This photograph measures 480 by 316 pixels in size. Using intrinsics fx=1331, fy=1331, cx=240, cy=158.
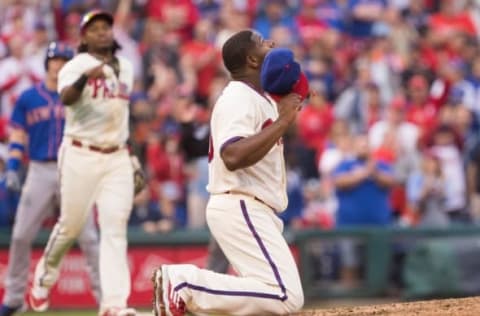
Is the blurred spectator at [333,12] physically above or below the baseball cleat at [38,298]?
above

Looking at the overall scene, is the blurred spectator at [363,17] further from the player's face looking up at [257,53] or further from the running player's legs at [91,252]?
the player's face looking up at [257,53]

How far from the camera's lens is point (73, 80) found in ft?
33.7

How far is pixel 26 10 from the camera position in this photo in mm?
18234

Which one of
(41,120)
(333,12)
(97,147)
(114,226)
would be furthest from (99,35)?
(333,12)

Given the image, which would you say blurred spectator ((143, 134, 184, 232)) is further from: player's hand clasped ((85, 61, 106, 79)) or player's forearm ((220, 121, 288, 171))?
player's forearm ((220, 121, 288, 171))

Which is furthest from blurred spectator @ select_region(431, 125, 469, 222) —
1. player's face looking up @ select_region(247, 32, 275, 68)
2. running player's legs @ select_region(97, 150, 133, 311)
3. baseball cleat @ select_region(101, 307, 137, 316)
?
player's face looking up @ select_region(247, 32, 275, 68)

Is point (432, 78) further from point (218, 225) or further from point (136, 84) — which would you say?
point (218, 225)

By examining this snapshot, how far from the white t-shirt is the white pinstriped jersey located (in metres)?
2.41

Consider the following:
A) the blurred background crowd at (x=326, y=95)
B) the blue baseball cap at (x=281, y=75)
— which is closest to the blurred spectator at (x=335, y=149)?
the blurred background crowd at (x=326, y=95)

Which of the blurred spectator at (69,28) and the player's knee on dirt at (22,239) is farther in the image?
the blurred spectator at (69,28)

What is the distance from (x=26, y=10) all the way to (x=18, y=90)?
2.22 m

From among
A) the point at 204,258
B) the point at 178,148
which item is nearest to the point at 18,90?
the point at 178,148

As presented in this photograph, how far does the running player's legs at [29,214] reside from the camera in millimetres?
11297

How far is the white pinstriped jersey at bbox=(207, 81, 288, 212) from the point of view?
791 cm
